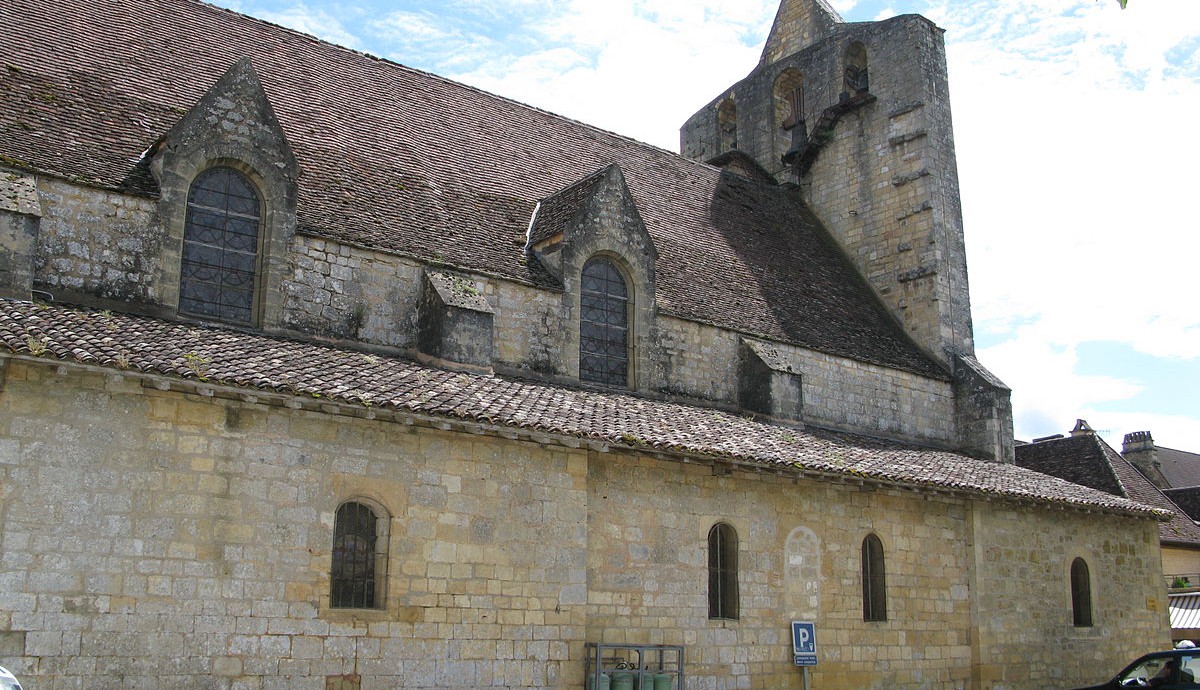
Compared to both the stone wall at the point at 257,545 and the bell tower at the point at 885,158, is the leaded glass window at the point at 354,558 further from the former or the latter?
the bell tower at the point at 885,158

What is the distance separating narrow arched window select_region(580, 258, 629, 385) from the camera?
55.4 feet

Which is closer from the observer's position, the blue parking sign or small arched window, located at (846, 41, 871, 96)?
the blue parking sign

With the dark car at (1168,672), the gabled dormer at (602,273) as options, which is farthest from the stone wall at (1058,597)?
the gabled dormer at (602,273)

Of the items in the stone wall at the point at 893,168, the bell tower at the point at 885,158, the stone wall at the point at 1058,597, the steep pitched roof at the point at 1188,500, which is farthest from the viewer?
the steep pitched roof at the point at 1188,500

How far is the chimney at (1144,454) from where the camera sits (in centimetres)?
3797

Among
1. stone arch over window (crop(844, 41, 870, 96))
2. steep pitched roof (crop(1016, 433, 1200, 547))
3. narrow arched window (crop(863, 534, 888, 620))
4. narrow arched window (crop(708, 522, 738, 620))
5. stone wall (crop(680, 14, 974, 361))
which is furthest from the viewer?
steep pitched roof (crop(1016, 433, 1200, 547))

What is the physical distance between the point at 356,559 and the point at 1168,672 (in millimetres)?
9346

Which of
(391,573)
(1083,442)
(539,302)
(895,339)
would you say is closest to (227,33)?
(539,302)

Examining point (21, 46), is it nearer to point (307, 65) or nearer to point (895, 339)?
point (307, 65)

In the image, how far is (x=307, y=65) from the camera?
1844cm

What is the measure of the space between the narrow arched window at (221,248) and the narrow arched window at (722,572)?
22.0ft

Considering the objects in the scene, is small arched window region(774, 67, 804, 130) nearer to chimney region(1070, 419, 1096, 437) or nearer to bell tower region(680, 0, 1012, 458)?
bell tower region(680, 0, 1012, 458)

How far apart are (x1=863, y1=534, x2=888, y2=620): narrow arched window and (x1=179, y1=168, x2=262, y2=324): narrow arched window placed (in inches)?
376

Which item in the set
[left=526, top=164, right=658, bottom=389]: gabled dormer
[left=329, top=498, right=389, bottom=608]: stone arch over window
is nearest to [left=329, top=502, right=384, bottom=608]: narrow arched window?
[left=329, top=498, right=389, bottom=608]: stone arch over window
